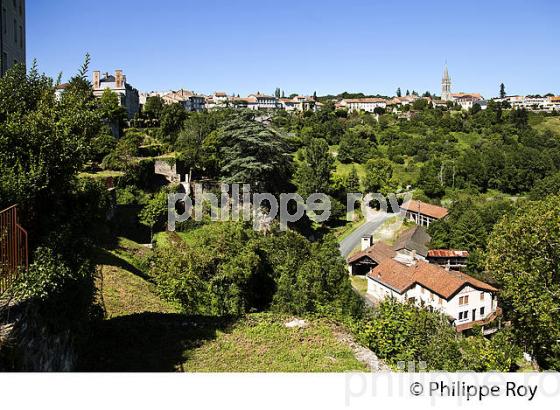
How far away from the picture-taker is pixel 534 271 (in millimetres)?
13633

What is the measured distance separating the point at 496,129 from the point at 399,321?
206ft

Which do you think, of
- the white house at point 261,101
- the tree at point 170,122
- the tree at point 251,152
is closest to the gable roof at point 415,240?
the tree at point 251,152

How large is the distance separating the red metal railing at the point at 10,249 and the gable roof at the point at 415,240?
26.6 meters

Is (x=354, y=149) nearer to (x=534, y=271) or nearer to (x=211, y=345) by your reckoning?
(x=534, y=271)

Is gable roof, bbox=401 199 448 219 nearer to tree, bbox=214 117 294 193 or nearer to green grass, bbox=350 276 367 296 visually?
green grass, bbox=350 276 367 296

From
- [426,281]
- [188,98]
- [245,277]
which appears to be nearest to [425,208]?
[426,281]

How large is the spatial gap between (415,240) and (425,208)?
789cm

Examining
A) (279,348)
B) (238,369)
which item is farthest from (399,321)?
(238,369)

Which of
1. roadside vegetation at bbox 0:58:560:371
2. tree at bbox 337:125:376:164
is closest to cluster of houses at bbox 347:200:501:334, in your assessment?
roadside vegetation at bbox 0:58:560:371

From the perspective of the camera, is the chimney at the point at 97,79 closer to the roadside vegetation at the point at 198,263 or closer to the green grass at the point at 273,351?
the roadside vegetation at the point at 198,263

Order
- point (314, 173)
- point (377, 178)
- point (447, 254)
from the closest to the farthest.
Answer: point (447, 254) < point (314, 173) < point (377, 178)

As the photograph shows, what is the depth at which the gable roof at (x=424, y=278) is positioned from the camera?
22.2m

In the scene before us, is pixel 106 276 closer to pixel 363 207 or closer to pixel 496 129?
pixel 363 207

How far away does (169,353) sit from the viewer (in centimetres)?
743
